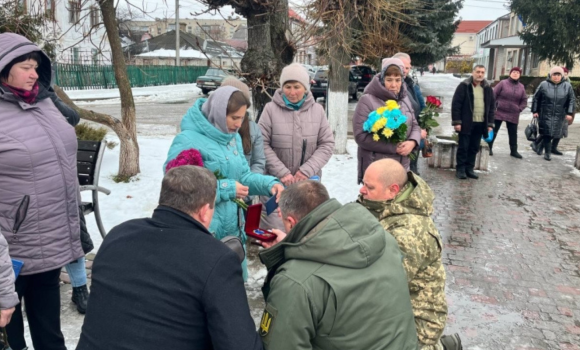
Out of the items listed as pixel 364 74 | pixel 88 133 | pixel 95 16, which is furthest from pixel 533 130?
pixel 364 74

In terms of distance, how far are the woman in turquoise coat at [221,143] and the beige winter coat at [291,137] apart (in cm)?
101

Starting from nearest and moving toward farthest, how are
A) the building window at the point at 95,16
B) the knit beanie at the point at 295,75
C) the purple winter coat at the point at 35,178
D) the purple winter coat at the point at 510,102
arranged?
the purple winter coat at the point at 35,178 → the knit beanie at the point at 295,75 → the building window at the point at 95,16 → the purple winter coat at the point at 510,102

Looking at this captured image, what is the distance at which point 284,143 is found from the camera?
432cm

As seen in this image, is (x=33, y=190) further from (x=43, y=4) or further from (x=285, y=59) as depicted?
(x=43, y=4)

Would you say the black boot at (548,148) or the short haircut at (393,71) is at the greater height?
the short haircut at (393,71)

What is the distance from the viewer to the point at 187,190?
1.83m

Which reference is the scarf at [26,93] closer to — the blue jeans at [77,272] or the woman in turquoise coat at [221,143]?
the woman in turquoise coat at [221,143]

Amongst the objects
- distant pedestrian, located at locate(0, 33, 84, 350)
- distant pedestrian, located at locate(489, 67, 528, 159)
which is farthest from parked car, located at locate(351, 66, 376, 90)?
distant pedestrian, located at locate(0, 33, 84, 350)

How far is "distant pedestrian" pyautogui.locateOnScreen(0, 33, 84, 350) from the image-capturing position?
2578 mm

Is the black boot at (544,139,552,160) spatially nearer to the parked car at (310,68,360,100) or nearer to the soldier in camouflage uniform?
the soldier in camouflage uniform

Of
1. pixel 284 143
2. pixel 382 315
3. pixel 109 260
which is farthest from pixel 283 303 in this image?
pixel 284 143

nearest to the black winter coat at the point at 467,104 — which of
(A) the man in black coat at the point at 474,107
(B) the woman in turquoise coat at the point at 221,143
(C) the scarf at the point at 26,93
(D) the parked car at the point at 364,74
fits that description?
(A) the man in black coat at the point at 474,107

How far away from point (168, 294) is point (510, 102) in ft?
31.5

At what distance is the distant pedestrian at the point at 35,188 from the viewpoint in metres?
2.58
